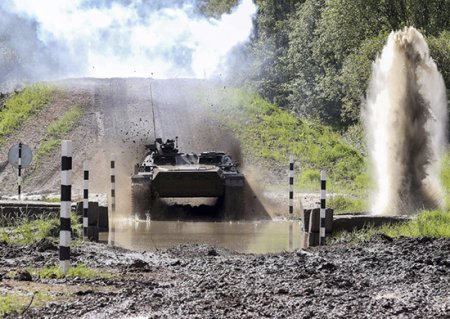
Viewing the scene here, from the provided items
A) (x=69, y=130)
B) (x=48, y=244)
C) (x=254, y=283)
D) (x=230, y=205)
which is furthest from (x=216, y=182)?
(x=69, y=130)

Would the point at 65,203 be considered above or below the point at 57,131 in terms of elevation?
below

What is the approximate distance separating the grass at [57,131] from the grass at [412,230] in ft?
71.1

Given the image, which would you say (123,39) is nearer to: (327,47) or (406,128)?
(327,47)

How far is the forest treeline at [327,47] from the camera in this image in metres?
39.1

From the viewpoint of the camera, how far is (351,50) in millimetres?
43562

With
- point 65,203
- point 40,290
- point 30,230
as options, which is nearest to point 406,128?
point 30,230

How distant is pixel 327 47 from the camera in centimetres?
4706

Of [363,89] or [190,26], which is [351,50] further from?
[190,26]

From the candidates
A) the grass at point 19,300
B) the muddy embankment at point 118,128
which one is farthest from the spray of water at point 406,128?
the grass at point 19,300

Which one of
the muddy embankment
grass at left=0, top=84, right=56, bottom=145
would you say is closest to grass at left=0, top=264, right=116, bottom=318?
the muddy embankment

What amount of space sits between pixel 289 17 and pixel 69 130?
19.6m

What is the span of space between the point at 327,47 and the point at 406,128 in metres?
27.8

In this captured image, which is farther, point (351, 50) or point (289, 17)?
point (289, 17)

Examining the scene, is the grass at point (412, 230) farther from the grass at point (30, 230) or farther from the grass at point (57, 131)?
the grass at point (57, 131)
